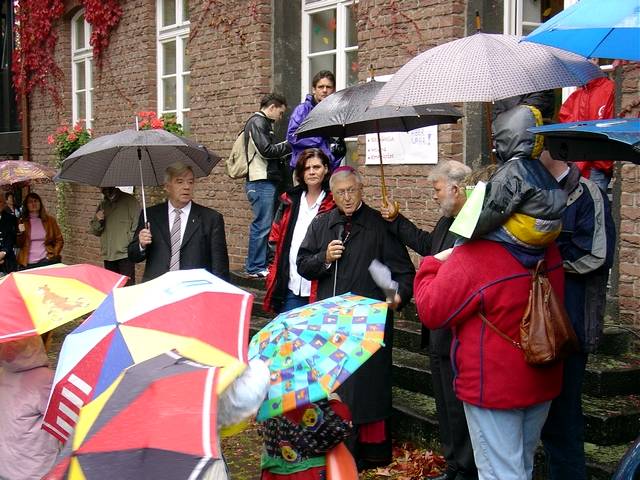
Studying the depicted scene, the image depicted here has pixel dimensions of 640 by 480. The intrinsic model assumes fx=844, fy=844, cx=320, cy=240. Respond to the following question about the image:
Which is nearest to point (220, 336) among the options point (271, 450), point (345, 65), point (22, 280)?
point (271, 450)

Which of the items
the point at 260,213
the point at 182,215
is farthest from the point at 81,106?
the point at 182,215

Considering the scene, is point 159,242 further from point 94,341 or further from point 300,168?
point 94,341

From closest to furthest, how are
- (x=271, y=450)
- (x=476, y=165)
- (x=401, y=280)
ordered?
(x=271, y=450)
(x=401, y=280)
(x=476, y=165)

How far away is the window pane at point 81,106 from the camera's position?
14.4m

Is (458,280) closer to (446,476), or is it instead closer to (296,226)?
(446,476)

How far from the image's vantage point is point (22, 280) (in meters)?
3.46

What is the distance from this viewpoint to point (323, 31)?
9508 mm

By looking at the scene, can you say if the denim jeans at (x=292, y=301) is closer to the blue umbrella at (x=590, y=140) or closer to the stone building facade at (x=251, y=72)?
the stone building facade at (x=251, y=72)

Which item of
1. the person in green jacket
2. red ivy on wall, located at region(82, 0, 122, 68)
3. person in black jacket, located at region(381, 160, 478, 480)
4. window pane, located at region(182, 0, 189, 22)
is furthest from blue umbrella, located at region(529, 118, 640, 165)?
red ivy on wall, located at region(82, 0, 122, 68)

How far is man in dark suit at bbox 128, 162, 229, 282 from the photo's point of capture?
5.72 m

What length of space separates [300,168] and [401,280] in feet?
3.47

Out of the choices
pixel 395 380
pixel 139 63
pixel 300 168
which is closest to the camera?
pixel 300 168

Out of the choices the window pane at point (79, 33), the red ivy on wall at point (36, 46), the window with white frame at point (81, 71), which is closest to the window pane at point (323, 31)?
the window with white frame at point (81, 71)

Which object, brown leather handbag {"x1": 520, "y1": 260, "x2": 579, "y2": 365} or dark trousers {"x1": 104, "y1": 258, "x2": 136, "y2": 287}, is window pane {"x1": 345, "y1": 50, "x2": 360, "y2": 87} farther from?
brown leather handbag {"x1": 520, "y1": 260, "x2": 579, "y2": 365}
